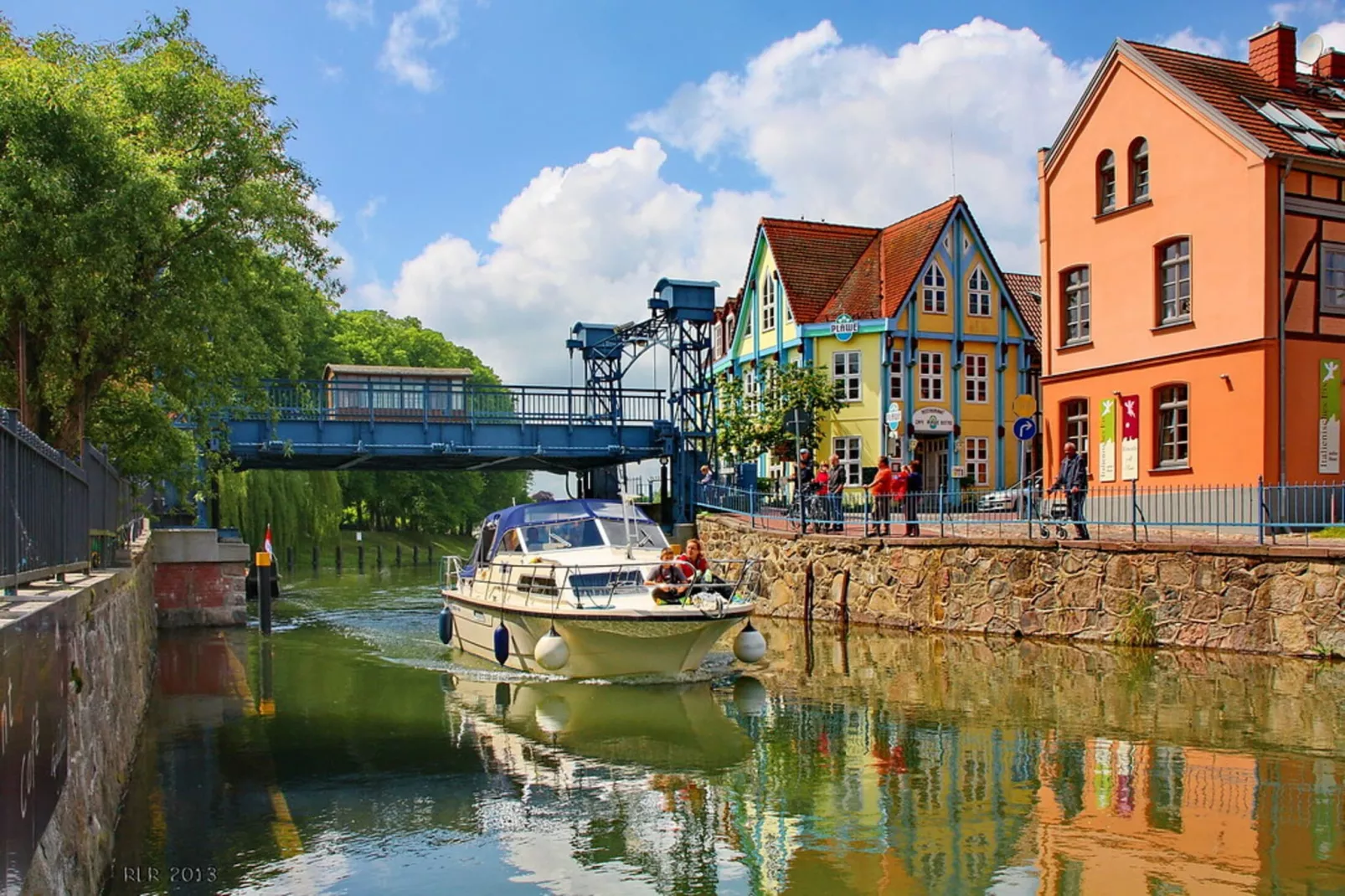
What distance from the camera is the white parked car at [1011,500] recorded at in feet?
76.5

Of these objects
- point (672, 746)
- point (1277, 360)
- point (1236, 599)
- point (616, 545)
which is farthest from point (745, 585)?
point (1277, 360)

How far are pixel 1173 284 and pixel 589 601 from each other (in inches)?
555

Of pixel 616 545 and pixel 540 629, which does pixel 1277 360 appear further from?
pixel 540 629

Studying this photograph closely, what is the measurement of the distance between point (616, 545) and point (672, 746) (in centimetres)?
659

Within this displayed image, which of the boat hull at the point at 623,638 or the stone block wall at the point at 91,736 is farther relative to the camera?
the boat hull at the point at 623,638

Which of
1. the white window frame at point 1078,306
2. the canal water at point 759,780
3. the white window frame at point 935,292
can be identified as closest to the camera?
the canal water at point 759,780

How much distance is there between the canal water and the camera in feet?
29.7

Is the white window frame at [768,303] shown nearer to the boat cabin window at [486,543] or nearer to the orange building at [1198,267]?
the orange building at [1198,267]

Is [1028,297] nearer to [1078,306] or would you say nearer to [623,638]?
[1078,306]

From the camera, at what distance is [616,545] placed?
20062 millimetres

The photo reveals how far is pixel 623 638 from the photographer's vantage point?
57.0 ft

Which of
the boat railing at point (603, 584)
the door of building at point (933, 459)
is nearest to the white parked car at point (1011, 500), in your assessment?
the boat railing at point (603, 584)

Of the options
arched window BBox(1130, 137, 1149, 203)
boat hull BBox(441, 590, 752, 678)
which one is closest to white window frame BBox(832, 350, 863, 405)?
arched window BBox(1130, 137, 1149, 203)

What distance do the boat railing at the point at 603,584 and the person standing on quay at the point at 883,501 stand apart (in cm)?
703
